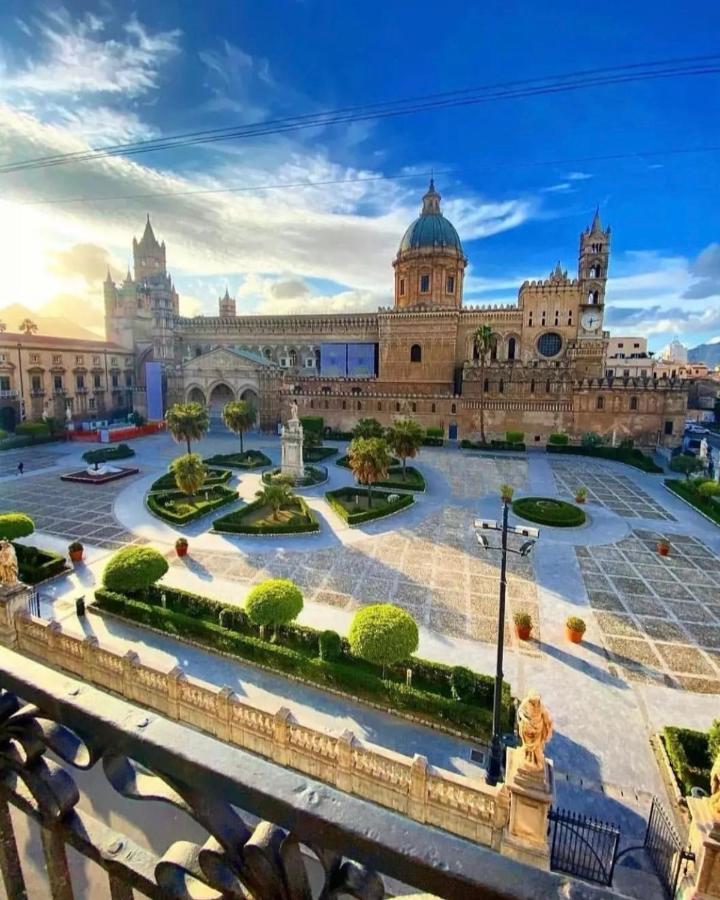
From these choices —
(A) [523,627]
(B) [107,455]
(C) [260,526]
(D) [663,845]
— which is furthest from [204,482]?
(D) [663,845]

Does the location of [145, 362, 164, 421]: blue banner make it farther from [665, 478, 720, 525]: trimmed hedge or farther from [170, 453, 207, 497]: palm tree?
[665, 478, 720, 525]: trimmed hedge

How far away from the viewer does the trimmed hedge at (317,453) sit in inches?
1489

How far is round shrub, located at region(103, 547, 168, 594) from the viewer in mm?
14758

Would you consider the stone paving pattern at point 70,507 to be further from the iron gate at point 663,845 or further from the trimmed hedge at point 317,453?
the iron gate at point 663,845

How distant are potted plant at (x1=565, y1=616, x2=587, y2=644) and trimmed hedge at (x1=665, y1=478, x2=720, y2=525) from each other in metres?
15.4

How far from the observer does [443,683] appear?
1199 cm

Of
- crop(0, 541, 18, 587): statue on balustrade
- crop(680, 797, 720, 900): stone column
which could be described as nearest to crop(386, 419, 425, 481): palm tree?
crop(0, 541, 18, 587): statue on balustrade

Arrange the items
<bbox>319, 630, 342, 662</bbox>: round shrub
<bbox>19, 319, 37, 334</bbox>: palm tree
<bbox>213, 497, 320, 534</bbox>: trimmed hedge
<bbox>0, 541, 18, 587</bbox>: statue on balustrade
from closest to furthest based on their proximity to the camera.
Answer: <bbox>319, 630, 342, 662</bbox>: round shrub → <bbox>0, 541, 18, 587</bbox>: statue on balustrade → <bbox>213, 497, 320, 534</bbox>: trimmed hedge → <bbox>19, 319, 37, 334</bbox>: palm tree

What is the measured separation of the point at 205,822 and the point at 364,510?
77.7ft

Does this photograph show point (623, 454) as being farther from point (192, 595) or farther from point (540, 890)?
point (540, 890)

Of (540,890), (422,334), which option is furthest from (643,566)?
(422,334)

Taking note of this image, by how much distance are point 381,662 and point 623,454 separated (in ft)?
116

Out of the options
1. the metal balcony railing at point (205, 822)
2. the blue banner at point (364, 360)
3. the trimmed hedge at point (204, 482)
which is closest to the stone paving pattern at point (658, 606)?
the metal balcony railing at point (205, 822)

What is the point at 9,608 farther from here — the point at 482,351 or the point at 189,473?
the point at 482,351
